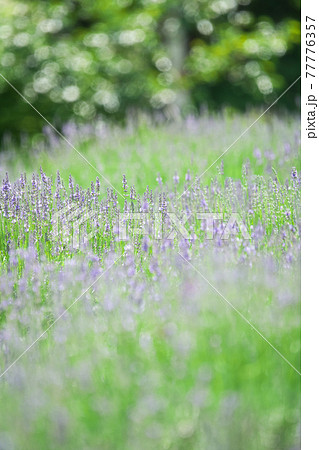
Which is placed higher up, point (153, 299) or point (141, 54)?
point (141, 54)

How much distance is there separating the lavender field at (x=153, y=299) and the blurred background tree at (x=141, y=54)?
6.84ft

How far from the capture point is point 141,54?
5.01 meters

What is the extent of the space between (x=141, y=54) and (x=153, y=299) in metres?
3.38

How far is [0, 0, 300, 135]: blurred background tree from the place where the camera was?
4.84 m

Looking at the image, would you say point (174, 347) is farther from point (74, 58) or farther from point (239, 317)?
point (74, 58)

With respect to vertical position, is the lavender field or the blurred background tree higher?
the blurred background tree

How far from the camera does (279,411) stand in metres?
1.91

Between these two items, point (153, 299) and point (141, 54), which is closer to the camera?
point (153, 299)

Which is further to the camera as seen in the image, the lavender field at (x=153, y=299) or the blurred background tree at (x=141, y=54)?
the blurred background tree at (x=141, y=54)

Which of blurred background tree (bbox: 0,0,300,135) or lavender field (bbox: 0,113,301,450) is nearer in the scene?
lavender field (bbox: 0,113,301,450)

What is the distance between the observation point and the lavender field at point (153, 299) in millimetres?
1840

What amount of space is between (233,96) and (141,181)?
2.67 m

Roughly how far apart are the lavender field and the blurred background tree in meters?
2.08

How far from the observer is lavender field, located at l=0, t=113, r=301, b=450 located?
6.04ft
